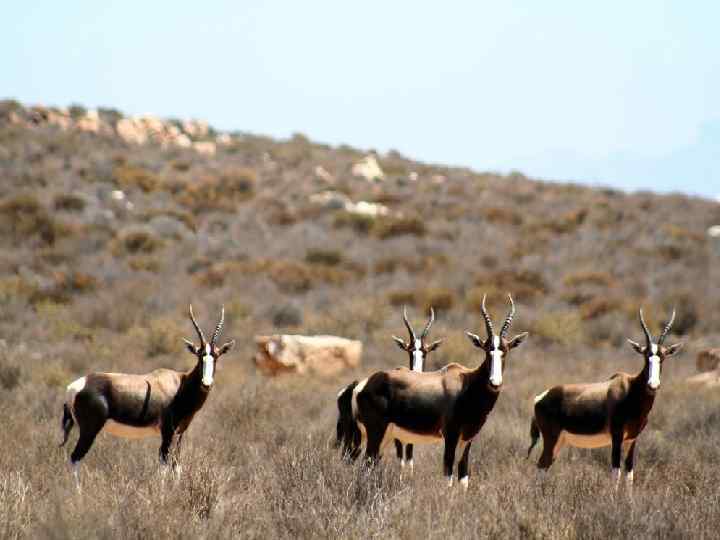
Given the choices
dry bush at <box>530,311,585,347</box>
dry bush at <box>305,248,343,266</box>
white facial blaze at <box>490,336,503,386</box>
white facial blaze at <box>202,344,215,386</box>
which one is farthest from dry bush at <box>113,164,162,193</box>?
white facial blaze at <box>490,336,503,386</box>

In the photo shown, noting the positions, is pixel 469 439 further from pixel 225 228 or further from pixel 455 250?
pixel 225 228

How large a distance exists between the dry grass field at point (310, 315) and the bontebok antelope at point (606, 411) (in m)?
0.34

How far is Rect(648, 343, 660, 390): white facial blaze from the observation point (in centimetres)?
732

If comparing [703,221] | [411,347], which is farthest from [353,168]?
[411,347]

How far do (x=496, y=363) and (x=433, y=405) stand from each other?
790 mm

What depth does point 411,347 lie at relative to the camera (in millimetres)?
9156

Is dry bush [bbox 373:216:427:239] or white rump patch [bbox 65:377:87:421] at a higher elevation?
dry bush [bbox 373:216:427:239]

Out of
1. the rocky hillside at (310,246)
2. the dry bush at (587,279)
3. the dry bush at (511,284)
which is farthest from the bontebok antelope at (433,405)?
the dry bush at (587,279)

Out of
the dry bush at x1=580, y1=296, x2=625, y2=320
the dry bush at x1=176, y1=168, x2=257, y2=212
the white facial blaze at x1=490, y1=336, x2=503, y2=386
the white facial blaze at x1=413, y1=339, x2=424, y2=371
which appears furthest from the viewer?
the dry bush at x1=176, y1=168, x2=257, y2=212

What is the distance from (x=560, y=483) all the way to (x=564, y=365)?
9455 millimetres

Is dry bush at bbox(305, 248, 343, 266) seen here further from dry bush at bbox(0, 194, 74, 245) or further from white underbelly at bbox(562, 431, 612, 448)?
white underbelly at bbox(562, 431, 612, 448)

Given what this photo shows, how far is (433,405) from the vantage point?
729 centimetres

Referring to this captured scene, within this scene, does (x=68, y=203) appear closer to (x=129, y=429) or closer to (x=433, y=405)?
(x=129, y=429)

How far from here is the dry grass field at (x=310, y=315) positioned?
223 inches
